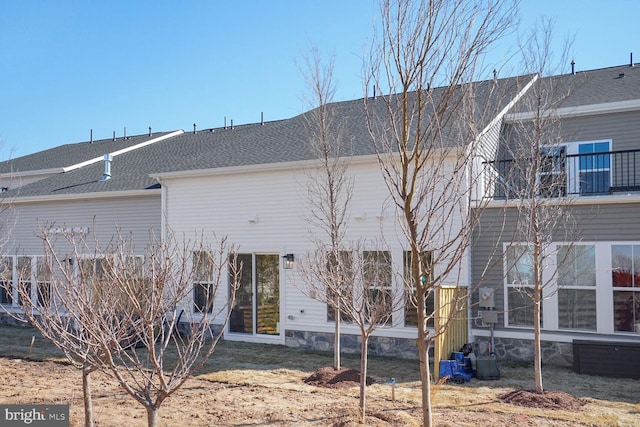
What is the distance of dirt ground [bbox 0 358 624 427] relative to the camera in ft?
23.4

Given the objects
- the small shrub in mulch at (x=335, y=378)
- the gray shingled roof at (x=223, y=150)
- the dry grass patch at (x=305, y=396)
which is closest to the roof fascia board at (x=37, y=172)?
the gray shingled roof at (x=223, y=150)

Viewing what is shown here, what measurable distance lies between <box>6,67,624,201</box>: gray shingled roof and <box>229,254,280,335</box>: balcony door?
7.78 ft

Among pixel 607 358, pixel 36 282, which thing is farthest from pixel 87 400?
pixel 607 358

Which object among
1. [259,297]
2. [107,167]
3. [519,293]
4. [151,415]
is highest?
[107,167]

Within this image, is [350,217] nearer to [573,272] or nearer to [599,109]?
[573,272]

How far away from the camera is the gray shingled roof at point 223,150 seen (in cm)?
1334

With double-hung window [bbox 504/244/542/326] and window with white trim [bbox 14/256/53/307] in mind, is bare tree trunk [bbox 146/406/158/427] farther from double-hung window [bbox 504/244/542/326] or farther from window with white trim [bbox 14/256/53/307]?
double-hung window [bbox 504/244/542/326]

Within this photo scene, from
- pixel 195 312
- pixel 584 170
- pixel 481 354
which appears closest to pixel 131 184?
pixel 195 312

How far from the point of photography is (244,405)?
26.5 feet

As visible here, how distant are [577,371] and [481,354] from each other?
1.81m

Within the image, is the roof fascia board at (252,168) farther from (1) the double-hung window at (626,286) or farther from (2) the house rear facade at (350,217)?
(1) the double-hung window at (626,286)

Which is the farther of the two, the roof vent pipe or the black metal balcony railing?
the roof vent pipe

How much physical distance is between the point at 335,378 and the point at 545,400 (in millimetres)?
3229

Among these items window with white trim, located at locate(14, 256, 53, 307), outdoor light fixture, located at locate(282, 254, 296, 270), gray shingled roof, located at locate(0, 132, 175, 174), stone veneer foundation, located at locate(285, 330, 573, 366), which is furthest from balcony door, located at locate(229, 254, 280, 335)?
gray shingled roof, located at locate(0, 132, 175, 174)
